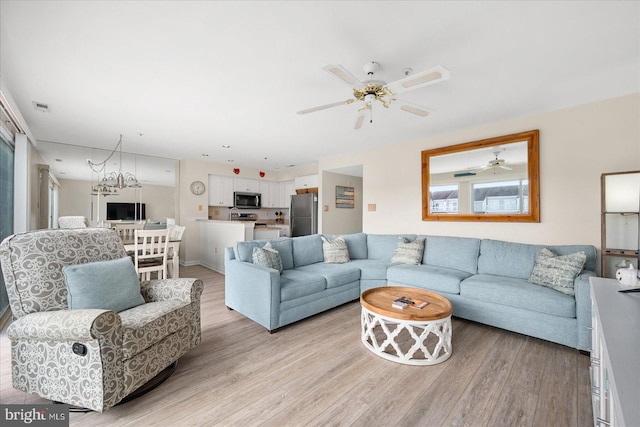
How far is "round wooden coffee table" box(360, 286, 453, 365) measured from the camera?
2088 millimetres

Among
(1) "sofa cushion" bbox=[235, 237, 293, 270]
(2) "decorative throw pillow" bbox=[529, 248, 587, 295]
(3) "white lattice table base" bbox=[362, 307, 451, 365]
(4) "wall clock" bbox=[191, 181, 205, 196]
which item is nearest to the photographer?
A: (3) "white lattice table base" bbox=[362, 307, 451, 365]

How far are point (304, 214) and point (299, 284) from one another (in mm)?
3941

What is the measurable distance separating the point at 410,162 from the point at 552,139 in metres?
1.82

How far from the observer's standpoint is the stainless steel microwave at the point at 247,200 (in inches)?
267

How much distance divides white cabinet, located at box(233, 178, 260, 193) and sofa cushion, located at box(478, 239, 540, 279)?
557 cm

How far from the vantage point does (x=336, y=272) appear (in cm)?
324

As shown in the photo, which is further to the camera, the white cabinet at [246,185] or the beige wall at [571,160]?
the white cabinet at [246,185]

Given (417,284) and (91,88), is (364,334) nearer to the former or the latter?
(417,284)

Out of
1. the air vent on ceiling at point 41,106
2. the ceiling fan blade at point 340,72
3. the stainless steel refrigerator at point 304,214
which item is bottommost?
the stainless steel refrigerator at point 304,214

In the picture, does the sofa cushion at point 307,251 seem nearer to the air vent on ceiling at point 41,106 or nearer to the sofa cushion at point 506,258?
the sofa cushion at point 506,258

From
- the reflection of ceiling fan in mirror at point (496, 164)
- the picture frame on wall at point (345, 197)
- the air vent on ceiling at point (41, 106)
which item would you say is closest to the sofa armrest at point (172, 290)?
the air vent on ceiling at point (41, 106)

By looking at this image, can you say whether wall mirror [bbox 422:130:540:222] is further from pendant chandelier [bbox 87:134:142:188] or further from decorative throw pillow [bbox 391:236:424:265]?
pendant chandelier [bbox 87:134:142:188]

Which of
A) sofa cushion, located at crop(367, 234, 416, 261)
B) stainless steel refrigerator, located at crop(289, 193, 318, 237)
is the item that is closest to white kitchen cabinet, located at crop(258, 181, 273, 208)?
stainless steel refrigerator, located at crop(289, 193, 318, 237)

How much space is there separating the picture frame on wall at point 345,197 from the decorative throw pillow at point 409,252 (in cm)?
274
